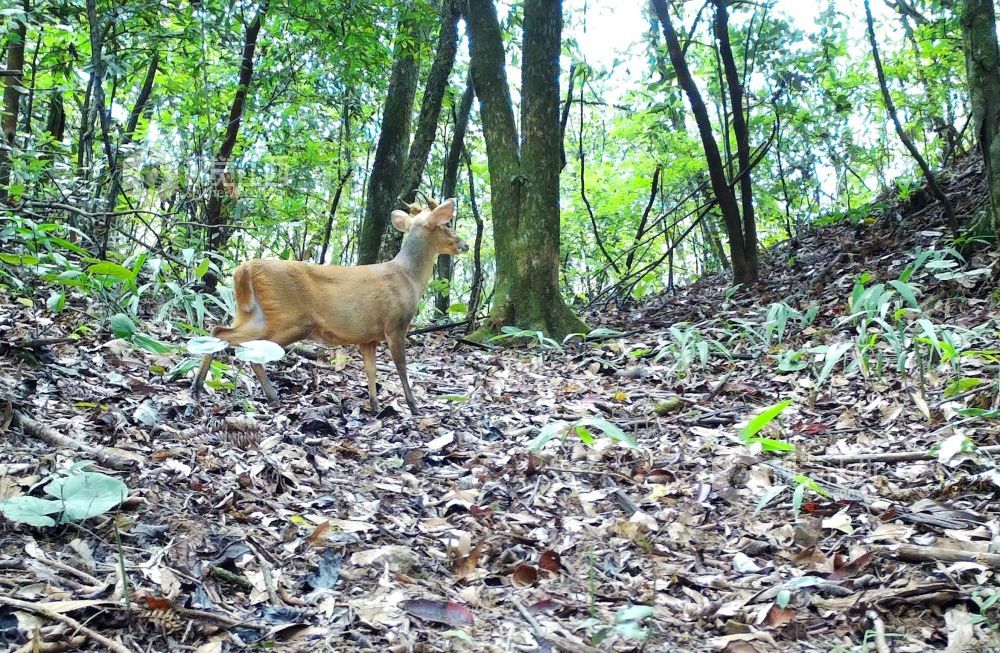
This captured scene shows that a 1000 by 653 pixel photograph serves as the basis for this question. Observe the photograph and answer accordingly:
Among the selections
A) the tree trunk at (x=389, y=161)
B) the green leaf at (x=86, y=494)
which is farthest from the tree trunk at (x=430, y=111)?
the green leaf at (x=86, y=494)

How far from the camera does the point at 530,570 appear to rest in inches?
120

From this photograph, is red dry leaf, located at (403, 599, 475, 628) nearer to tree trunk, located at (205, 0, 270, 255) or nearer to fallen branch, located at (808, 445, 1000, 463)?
fallen branch, located at (808, 445, 1000, 463)

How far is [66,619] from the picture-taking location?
219 centimetres

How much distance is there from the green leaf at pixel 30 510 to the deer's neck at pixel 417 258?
3983 mm

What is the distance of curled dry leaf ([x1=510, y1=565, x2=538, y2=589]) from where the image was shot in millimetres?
2990

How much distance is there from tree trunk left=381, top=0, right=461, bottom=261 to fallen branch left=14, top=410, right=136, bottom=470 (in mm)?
6569

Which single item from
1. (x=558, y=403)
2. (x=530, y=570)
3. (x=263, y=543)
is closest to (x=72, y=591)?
(x=263, y=543)

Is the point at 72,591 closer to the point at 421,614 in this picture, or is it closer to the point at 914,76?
the point at 421,614

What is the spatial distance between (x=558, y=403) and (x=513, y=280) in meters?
2.67

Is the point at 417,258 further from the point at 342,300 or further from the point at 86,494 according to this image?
the point at 86,494

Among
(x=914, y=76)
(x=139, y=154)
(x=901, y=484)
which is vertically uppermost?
A: (x=914, y=76)

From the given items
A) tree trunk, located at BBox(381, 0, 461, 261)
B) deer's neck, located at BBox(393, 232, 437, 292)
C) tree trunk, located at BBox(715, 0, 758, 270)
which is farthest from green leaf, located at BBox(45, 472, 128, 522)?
tree trunk, located at BBox(715, 0, 758, 270)

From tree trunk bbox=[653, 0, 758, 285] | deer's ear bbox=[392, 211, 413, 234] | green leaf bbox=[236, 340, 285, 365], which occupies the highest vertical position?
tree trunk bbox=[653, 0, 758, 285]

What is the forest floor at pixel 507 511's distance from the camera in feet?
8.30
